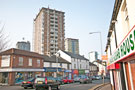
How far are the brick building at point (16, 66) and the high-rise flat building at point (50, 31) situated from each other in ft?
143

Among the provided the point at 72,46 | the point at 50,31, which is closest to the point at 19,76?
the point at 50,31

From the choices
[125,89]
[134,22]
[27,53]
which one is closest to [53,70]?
[27,53]

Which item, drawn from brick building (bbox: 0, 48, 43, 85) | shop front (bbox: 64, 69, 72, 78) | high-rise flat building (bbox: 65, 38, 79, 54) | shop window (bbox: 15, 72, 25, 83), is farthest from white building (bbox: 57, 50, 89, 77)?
high-rise flat building (bbox: 65, 38, 79, 54)

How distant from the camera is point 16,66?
2756 centimetres

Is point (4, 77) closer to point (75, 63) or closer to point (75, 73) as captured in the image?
point (75, 73)

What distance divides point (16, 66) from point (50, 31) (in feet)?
179

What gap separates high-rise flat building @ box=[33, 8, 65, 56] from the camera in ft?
253

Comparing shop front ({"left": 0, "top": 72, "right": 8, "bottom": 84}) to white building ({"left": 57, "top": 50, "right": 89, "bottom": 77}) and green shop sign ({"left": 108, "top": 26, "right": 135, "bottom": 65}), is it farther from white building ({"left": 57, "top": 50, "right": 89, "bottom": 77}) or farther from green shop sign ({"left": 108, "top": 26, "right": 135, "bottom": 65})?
green shop sign ({"left": 108, "top": 26, "right": 135, "bottom": 65})

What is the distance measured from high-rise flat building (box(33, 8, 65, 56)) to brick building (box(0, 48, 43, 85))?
43.6 metres

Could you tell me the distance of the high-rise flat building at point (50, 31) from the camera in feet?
253

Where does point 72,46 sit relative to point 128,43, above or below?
above

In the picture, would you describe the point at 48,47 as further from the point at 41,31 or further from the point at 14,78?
the point at 14,78

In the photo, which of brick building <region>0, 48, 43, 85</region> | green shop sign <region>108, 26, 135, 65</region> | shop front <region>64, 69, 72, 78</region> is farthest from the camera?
shop front <region>64, 69, 72, 78</region>

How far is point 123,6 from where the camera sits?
19.8 ft
